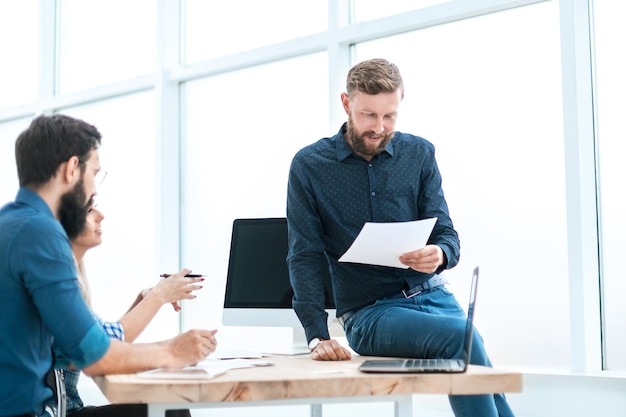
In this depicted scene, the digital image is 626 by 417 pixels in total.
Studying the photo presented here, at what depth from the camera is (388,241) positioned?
204 centimetres

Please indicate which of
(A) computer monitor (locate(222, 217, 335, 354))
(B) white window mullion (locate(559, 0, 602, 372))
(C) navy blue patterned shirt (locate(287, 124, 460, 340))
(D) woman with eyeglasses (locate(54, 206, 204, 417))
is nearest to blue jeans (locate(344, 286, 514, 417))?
(C) navy blue patterned shirt (locate(287, 124, 460, 340))

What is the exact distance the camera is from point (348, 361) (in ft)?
Result: 6.57

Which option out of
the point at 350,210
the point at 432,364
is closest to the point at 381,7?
the point at 350,210

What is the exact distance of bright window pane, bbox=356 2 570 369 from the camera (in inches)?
136

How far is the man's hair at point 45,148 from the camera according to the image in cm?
182

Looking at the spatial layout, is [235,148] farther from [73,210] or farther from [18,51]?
[73,210]

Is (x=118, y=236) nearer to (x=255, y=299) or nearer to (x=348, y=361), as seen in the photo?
(x=255, y=299)

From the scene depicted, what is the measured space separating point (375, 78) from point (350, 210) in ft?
1.29

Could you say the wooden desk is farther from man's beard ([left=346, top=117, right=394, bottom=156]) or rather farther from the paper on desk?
man's beard ([left=346, top=117, right=394, bottom=156])

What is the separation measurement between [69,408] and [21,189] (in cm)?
86

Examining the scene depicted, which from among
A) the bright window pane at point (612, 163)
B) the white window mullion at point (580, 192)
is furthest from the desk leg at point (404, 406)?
the bright window pane at point (612, 163)

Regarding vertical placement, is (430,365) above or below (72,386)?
above

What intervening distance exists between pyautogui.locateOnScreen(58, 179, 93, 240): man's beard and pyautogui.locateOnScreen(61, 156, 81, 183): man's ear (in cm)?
3

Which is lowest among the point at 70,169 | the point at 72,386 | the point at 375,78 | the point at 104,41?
the point at 72,386
